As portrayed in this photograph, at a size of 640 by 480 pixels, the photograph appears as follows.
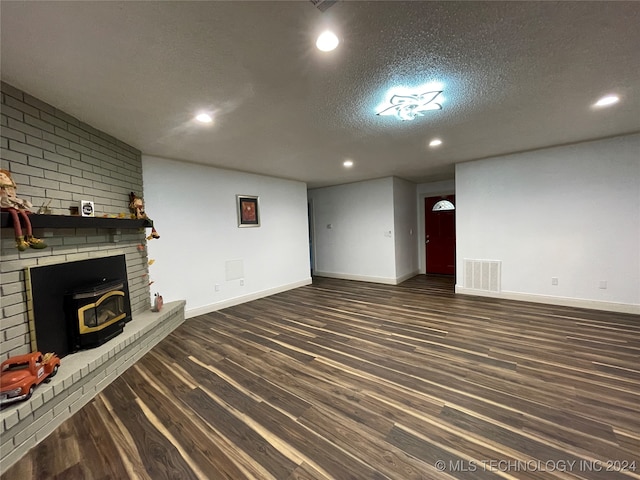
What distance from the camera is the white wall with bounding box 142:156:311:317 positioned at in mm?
3840

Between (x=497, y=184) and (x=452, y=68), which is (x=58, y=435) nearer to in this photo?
(x=452, y=68)

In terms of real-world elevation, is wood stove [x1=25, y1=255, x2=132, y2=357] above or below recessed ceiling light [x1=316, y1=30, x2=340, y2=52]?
below

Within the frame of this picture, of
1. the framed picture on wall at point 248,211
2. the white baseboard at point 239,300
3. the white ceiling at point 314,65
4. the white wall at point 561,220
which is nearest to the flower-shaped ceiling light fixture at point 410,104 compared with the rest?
the white ceiling at point 314,65

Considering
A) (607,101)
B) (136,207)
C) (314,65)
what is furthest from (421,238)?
(136,207)

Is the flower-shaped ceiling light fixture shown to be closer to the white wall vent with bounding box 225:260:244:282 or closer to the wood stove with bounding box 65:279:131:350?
Answer: the wood stove with bounding box 65:279:131:350

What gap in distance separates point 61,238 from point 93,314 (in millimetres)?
775

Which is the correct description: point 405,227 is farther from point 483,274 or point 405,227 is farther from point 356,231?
point 483,274

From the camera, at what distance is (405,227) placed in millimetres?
6398

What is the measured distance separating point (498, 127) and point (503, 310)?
2712 millimetres

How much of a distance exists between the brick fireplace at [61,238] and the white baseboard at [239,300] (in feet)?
2.95

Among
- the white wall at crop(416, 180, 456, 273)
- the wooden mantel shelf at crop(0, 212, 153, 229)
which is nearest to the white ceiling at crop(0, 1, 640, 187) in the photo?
the wooden mantel shelf at crop(0, 212, 153, 229)

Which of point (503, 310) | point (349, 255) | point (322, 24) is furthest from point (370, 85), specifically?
point (349, 255)

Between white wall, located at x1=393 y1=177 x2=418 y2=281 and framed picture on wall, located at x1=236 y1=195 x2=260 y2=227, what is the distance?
3.14m

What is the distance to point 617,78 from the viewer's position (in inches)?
80.1
